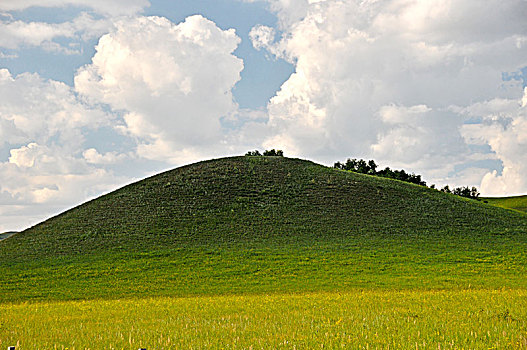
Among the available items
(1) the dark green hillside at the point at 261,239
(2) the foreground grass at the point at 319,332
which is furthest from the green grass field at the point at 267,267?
(1) the dark green hillside at the point at 261,239

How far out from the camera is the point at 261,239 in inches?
2525

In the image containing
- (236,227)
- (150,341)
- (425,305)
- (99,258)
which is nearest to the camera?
(150,341)

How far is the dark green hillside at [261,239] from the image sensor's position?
4344cm

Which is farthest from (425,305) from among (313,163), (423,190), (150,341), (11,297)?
(313,163)

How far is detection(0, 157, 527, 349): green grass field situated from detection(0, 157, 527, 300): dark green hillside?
0.33 m

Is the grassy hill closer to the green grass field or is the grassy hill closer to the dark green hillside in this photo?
the dark green hillside

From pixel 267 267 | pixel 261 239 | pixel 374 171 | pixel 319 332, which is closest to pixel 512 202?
pixel 374 171

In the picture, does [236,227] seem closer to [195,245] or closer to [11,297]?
[195,245]

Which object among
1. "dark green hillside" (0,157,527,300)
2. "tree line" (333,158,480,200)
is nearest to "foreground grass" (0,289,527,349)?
"dark green hillside" (0,157,527,300)

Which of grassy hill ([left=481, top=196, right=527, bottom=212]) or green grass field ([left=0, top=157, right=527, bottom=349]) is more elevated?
grassy hill ([left=481, top=196, right=527, bottom=212])

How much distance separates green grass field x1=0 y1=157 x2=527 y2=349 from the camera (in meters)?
12.4

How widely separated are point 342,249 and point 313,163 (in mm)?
50842

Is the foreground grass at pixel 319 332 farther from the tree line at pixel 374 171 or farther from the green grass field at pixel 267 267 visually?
the tree line at pixel 374 171

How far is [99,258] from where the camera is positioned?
57031mm
